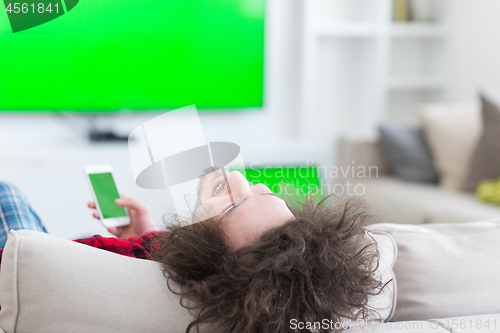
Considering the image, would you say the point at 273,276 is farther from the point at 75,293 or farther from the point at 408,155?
the point at 408,155

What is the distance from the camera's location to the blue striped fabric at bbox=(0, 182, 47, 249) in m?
1.18

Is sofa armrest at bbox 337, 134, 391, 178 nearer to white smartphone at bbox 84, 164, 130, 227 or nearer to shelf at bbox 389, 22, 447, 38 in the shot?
shelf at bbox 389, 22, 447, 38

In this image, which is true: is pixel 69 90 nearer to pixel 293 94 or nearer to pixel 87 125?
pixel 87 125

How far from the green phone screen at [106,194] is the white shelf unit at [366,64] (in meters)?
2.06

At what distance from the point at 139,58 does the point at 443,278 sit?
2427mm

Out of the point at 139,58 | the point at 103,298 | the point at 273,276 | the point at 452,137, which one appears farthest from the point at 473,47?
the point at 103,298

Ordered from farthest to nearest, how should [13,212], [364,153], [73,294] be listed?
1. [364,153]
2. [13,212]
3. [73,294]

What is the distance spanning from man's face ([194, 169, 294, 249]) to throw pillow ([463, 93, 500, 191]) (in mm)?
1820

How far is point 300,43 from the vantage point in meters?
3.25

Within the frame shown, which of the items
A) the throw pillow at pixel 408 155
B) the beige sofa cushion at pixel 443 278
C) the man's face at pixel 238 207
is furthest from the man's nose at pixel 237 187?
the throw pillow at pixel 408 155

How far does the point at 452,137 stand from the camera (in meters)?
2.53

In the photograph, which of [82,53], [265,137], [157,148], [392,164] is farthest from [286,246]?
[265,137]

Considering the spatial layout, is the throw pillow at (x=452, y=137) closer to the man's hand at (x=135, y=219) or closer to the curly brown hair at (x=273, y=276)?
the man's hand at (x=135, y=219)

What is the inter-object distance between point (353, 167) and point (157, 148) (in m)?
2.04
